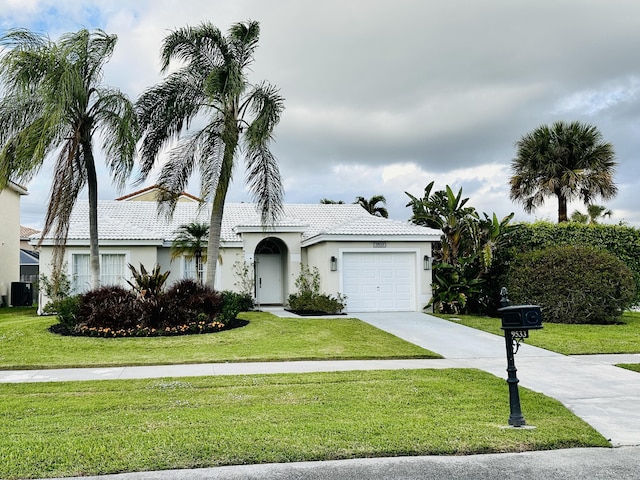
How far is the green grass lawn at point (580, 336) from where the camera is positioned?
12.7 metres

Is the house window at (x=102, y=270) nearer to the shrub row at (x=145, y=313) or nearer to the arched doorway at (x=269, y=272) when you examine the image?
the shrub row at (x=145, y=313)

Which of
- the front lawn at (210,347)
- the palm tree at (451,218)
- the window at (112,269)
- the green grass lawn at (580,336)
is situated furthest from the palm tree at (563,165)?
the window at (112,269)

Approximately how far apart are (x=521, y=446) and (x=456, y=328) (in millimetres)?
10512

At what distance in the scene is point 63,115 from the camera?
14648mm

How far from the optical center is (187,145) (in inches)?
649

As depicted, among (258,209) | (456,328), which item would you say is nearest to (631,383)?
(456,328)

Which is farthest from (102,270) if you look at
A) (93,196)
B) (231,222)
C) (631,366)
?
(631,366)

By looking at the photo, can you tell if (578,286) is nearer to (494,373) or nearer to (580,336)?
(580,336)

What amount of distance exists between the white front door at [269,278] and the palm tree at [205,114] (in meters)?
7.14

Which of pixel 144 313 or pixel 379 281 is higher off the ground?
pixel 379 281

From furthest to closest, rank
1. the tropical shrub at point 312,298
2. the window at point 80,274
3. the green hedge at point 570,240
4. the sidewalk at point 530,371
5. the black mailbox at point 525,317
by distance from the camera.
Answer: the window at point 80,274 < the green hedge at point 570,240 < the tropical shrub at point 312,298 < the sidewalk at point 530,371 < the black mailbox at point 525,317

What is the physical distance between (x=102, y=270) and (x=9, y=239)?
39.7 feet

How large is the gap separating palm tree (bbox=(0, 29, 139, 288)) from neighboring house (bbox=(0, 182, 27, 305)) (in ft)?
46.3

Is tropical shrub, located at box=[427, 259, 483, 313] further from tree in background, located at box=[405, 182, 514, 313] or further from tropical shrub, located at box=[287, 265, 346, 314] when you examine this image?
tropical shrub, located at box=[287, 265, 346, 314]
